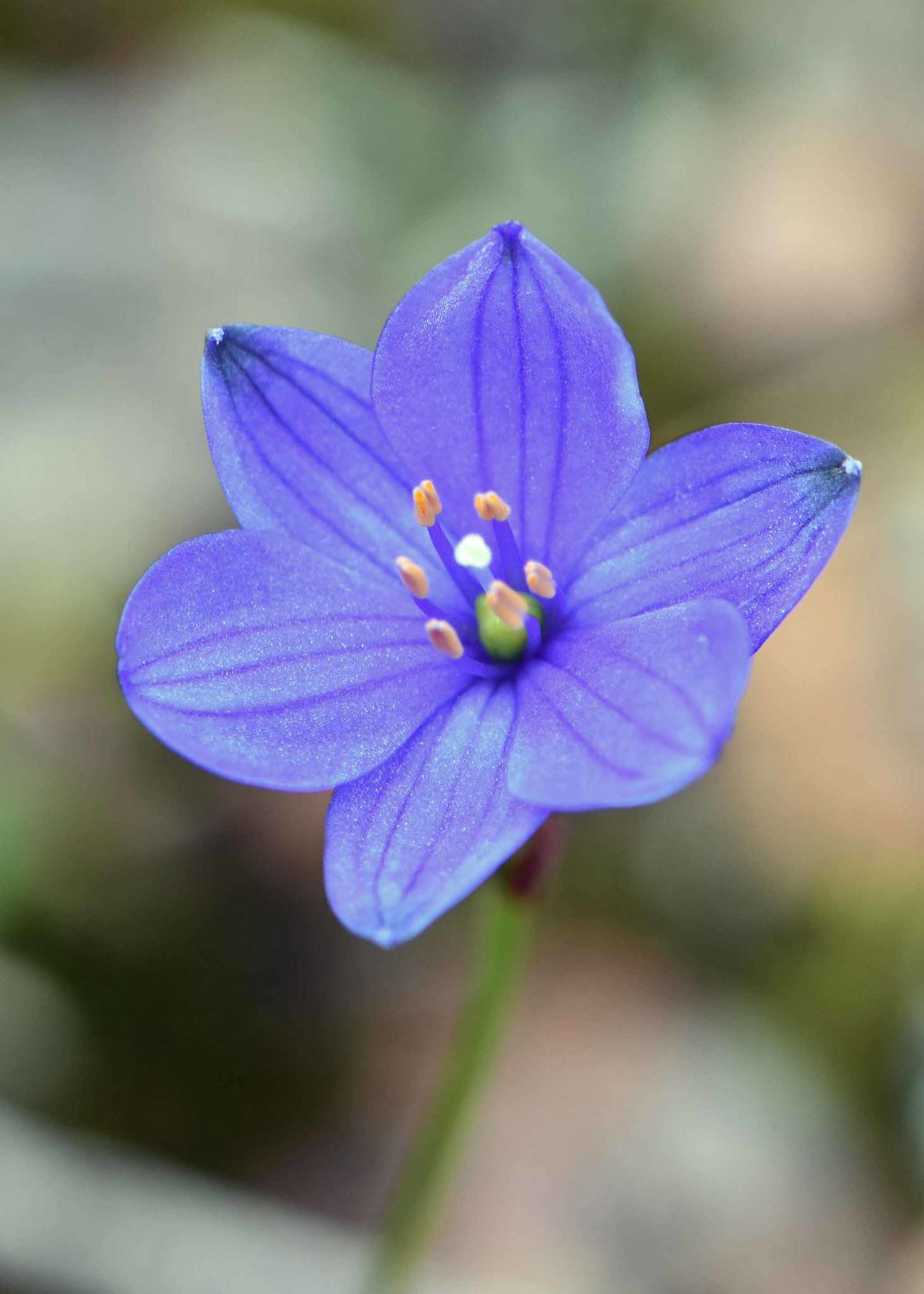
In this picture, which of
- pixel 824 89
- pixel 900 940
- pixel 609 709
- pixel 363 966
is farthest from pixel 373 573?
pixel 824 89

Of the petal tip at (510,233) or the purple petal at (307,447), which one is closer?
the petal tip at (510,233)

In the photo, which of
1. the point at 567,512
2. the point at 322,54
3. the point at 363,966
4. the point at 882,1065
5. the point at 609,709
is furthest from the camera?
the point at 322,54

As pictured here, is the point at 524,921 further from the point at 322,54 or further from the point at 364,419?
the point at 322,54

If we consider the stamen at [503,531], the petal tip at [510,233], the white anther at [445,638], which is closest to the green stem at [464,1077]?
the white anther at [445,638]

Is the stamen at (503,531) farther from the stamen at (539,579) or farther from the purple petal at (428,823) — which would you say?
the purple petal at (428,823)

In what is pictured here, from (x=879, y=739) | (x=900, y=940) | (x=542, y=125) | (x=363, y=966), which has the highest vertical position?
(x=542, y=125)

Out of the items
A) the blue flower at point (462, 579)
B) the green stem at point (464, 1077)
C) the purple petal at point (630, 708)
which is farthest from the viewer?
the green stem at point (464, 1077)

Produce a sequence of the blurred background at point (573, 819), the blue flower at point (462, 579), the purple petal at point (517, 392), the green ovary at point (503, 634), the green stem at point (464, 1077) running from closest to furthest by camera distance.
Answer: the blue flower at point (462, 579) → the purple petal at point (517, 392) → the green ovary at point (503, 634) → the green stem at point (464, 1077) → the blurred background at point (573, 819)

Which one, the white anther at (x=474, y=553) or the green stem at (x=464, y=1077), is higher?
the white anther at (x=474, y=553)
